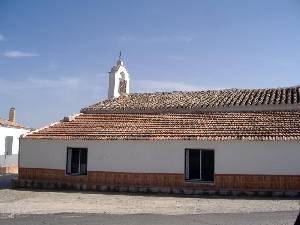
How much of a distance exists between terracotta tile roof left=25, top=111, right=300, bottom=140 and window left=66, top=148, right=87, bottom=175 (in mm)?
803

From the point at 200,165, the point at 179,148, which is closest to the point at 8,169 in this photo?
the point at 179,148

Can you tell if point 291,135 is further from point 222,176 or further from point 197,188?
point 197,188

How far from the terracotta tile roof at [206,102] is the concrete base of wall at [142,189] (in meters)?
5.38

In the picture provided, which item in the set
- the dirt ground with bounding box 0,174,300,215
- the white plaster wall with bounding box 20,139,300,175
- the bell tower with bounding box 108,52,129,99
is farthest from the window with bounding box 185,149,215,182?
the bell tower with bounding box 108,52,129,99

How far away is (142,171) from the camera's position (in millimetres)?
19016

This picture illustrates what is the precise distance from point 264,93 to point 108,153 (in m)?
9.98

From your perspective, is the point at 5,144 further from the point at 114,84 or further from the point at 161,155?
the point at 161,155

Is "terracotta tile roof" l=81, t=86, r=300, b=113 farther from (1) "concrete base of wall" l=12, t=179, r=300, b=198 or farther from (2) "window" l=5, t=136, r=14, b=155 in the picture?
(2) "window" l=5, t=136, r=14, b=155

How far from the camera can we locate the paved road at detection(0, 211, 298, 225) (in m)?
11.3

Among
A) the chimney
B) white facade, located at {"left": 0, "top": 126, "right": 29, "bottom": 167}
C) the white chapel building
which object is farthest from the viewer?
the chimney

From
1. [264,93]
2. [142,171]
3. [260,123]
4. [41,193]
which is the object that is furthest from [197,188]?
[264,93]

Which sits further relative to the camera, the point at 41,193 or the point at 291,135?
the point at 41,193

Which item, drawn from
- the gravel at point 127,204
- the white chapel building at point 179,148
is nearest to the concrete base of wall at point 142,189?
the white chapel building at point 179,148

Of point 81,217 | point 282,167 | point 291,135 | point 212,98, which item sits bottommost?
point 81,217
